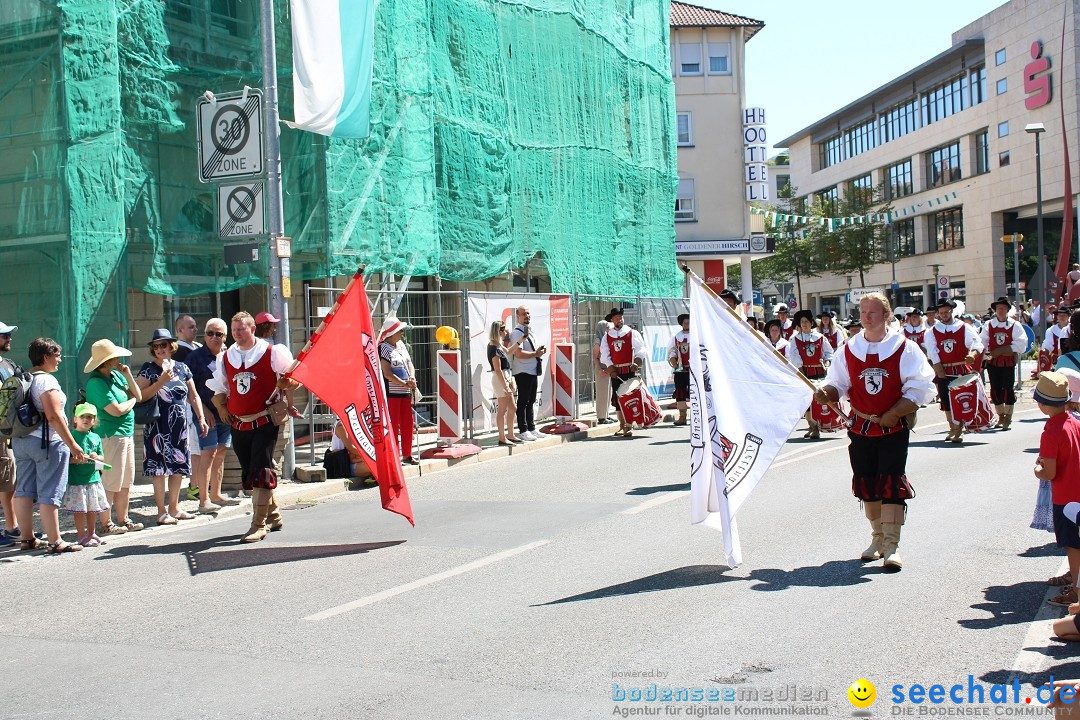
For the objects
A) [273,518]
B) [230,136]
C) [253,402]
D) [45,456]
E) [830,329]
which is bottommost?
[273,518]

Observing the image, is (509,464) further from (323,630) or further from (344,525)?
(323,630)

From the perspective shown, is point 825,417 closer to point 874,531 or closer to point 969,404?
point 969,404

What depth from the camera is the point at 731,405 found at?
7961 millimetres

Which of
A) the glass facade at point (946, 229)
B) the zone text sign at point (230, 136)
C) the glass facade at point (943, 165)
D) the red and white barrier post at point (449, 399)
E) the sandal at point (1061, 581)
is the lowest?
the sandal at point (1061, 581)

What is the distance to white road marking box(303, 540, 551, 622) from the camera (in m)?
6.90

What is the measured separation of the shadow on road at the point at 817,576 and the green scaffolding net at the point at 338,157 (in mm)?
8582

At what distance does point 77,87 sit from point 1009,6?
57.3 m

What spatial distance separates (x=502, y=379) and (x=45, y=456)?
7.68 metres

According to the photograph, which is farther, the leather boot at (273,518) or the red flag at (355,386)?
the leather boot at (273,518)

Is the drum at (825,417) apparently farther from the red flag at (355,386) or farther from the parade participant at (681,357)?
the red flag at (355,386)

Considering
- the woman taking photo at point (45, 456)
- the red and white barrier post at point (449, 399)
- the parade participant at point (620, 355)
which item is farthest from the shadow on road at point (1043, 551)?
the parade participant at point (620, 355)

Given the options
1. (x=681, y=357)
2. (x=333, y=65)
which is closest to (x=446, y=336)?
(x=333, y=65)

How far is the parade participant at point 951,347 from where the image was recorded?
1582cm

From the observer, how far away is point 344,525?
1038 centimetres
